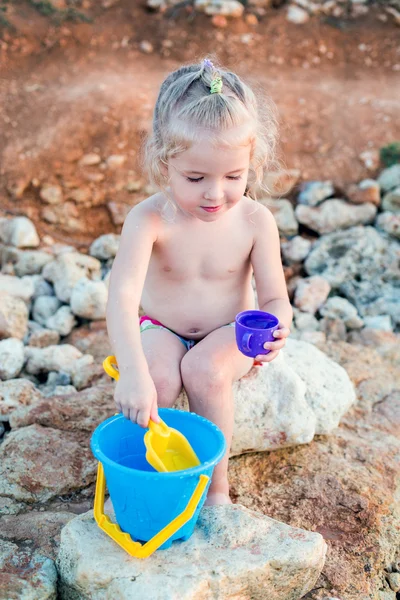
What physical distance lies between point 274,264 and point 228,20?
4.42m

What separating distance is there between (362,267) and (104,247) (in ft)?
5.51

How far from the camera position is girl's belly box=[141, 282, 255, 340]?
8.18ft

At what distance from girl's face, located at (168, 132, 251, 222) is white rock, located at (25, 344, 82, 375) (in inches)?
53.1

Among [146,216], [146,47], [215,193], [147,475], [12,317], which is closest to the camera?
[147,475]

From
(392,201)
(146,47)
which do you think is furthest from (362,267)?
(146,47)

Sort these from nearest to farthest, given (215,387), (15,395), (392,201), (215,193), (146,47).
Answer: (215,193) < (215,387) < (15,395) < (392,201) < (146,47)

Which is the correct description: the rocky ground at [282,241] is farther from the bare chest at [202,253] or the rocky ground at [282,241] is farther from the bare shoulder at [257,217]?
the bare shoulder at [257,217]

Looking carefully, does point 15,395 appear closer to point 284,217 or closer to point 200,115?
point 200,115

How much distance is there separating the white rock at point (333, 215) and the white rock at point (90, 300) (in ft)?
5.52

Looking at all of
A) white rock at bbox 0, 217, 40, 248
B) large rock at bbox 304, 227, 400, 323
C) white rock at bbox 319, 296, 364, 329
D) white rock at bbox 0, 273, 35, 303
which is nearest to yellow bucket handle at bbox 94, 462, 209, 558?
white rock at bbox 0, 273, 35, 303

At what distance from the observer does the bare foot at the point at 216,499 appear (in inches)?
85.4

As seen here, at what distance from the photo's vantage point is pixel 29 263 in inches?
166

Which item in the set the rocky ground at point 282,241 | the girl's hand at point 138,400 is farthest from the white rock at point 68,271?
the girl's hand at point 138,400

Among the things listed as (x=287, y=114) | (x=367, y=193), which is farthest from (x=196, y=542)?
(x=287, y=114)
